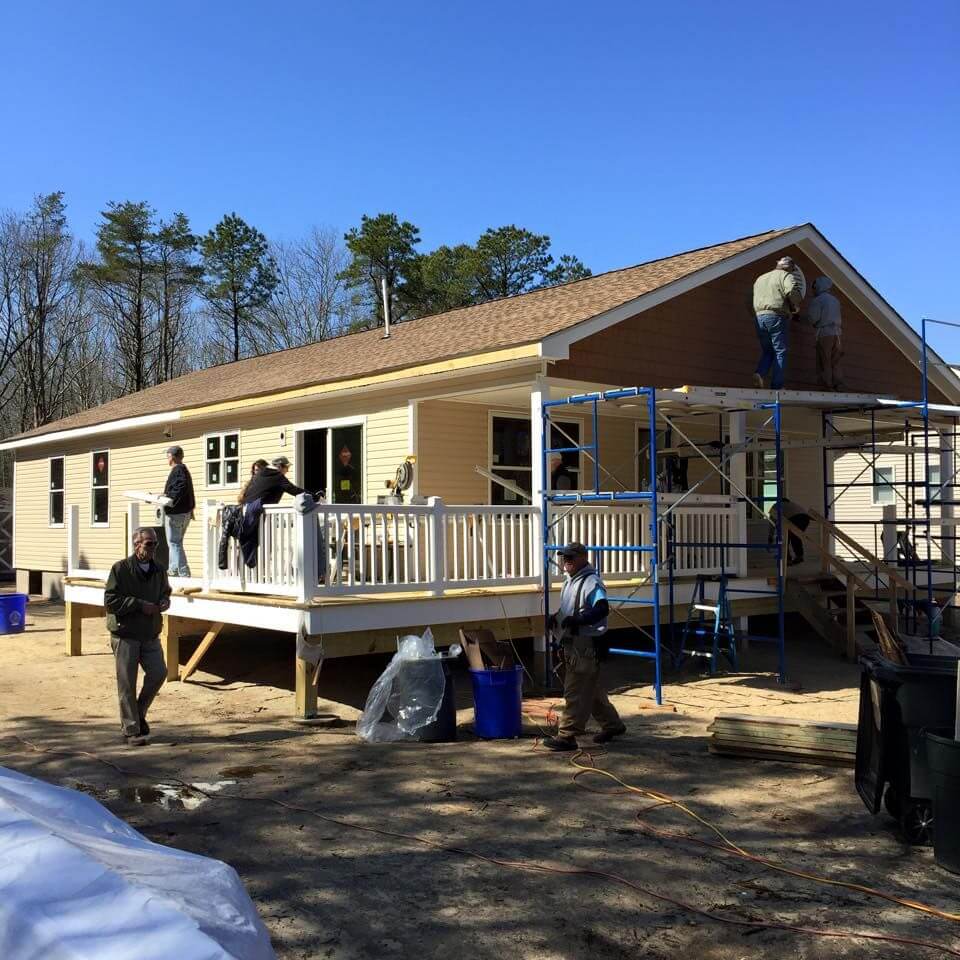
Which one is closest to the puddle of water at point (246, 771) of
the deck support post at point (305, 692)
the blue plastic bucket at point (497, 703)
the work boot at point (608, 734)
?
the deck support post at point (305, 692)

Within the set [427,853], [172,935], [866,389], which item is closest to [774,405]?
[866,389]

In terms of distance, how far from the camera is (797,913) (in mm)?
4551

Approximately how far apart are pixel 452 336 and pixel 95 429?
8748 mm

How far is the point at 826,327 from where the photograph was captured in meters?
13.6

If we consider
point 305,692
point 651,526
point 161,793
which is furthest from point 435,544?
point 161,793

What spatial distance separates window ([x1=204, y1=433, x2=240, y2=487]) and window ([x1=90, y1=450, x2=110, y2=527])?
12.1 ft

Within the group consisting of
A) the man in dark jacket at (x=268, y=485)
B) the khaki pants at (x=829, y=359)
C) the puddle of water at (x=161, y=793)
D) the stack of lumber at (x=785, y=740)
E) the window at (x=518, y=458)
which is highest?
the khaki pants at (x=829, y=359)

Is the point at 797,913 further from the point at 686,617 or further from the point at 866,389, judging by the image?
the point at 866,389

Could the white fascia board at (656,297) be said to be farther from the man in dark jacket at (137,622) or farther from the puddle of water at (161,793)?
the puddle of water at (161,793)

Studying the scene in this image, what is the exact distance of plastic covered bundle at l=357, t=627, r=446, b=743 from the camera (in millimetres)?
8203

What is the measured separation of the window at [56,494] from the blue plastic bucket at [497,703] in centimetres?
1512

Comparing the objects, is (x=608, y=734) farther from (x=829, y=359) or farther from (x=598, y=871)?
(x=829, y=359)

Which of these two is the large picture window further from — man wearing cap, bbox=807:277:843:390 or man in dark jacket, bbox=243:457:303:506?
man wearing cap, bbox=807:277:843:390

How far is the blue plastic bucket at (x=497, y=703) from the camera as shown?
27.4 ft
